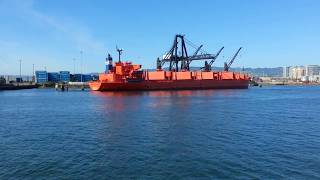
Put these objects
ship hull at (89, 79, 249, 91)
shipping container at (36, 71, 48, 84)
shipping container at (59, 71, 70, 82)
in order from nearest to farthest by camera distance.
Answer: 1. ship hull at (89, 79, 249, 91)
2. shipping container at (36, 71, 48, 84)
3. shipping container at (59, 71, 70, 82)

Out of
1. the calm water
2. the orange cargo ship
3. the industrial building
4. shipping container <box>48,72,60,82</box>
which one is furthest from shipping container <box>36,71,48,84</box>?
the calm water

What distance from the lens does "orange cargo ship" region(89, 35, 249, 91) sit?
104750mm

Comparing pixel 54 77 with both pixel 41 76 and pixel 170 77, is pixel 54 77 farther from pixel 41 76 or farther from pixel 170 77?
pixel 170 77

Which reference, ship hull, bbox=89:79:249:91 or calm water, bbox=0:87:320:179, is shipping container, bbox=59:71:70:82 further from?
calm water, bbox=0:87:320:179

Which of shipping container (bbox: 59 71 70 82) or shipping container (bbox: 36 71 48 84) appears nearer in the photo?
shipping container (bbox: 36 71 48 84)

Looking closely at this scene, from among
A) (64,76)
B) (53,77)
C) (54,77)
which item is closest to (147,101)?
(64,76)

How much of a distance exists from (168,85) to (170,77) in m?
3.05

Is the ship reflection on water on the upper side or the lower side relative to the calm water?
upper

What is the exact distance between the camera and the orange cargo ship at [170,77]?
10475 cm

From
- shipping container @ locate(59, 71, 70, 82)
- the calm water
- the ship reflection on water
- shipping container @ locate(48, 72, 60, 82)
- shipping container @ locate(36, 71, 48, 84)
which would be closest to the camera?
the calm water

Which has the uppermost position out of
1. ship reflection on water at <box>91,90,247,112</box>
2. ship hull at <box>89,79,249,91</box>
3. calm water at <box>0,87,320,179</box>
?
ship hull at <box>89,79,249,91</box>

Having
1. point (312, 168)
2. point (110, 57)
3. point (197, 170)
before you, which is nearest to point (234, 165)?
point (197, 170)

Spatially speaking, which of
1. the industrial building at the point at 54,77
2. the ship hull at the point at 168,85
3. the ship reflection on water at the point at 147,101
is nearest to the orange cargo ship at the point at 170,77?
the ship hull at the point at 168,85

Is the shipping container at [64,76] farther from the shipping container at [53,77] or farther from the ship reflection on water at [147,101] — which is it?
the ship reflection on water at [147,101]
